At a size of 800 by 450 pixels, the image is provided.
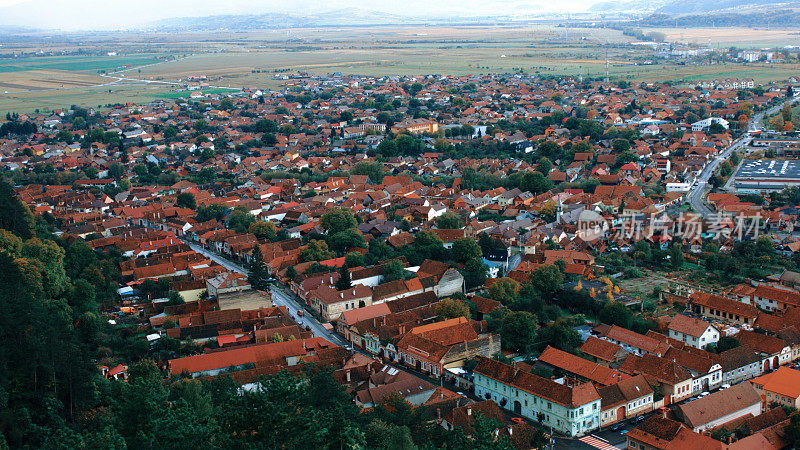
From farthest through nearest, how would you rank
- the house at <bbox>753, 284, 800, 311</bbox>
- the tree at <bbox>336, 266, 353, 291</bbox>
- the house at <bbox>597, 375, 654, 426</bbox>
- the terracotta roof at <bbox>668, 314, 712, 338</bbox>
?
the tree at <bbox>336, 266, 353, 291</bbox>, the house at <bbox>753, 284, 800, 311</bbox>, the terracotta roof at <bbox>668, 314, 712, 338</bbox>, the house at <bbox>597, 375, 654, 426</bbox>

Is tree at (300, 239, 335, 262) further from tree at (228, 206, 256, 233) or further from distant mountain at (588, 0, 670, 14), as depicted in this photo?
distant mountain at (588, 0, 670, 14)

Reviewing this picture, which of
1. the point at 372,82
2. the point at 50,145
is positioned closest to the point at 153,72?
the point at 372,82

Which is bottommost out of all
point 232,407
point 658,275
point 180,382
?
point 658,275

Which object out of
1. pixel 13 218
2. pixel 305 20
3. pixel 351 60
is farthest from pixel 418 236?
pixel 305 20

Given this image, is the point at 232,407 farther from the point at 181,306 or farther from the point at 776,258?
the point at 776,258

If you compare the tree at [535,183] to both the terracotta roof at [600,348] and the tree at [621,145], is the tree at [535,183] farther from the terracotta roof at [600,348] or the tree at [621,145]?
the terracotta roof at [600,348]

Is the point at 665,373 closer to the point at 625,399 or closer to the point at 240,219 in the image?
the point at 625,399

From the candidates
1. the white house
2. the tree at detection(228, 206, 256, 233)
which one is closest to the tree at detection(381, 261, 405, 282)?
the tree at detection(228, 206, 256, 233)
